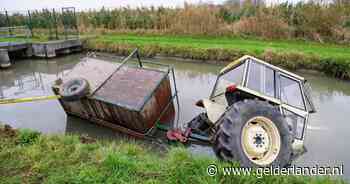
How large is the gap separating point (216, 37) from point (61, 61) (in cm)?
771

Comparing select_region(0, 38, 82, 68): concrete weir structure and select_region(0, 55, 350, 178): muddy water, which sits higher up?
select_region(0, 38, 82, 68): concrete weir structure

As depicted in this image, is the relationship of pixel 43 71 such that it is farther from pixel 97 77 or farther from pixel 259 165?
pixel 259 165

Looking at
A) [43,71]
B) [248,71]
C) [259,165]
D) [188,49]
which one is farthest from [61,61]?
[259,165]

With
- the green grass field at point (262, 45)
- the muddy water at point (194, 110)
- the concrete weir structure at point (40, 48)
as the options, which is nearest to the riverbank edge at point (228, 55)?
the green grass field at point (262, 45)

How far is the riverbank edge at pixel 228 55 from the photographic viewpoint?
7.72 m

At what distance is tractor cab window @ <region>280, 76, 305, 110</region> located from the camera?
→ 12.7 ft

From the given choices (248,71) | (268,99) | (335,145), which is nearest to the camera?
(268,99)

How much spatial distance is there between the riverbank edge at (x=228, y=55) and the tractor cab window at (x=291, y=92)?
448 cm

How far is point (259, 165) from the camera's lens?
2908 millimetres

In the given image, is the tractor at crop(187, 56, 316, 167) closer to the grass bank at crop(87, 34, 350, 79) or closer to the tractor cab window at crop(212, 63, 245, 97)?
the tractor cab window at crop(212, 63, 245, 97)

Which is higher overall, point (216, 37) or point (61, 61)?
point (216, 37)

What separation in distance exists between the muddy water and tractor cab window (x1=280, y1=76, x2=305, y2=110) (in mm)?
749

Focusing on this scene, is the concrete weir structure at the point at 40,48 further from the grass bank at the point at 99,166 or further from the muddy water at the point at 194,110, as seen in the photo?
the grass bank at the point at 99,166

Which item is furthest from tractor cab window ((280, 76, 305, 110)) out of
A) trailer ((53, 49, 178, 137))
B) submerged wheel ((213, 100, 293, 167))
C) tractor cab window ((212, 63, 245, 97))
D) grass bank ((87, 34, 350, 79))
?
grass bank ((87, 34, 350, 79))
